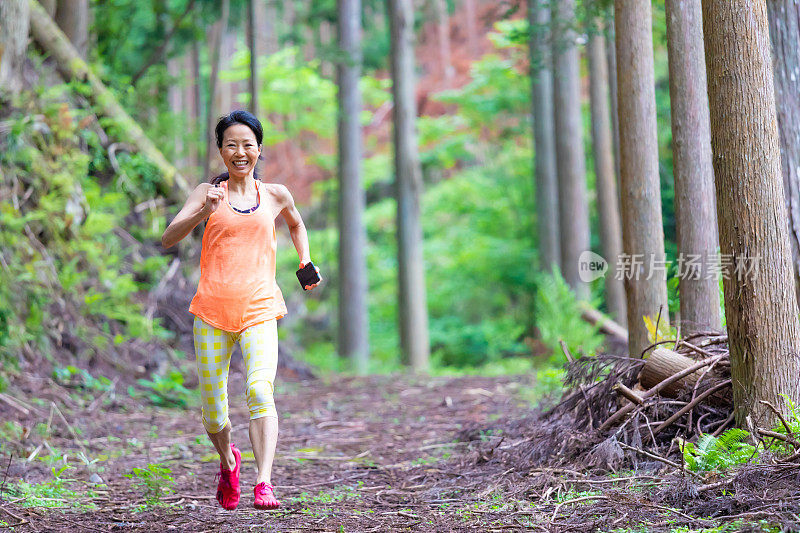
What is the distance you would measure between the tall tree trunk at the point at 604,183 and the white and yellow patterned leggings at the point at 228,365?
9317mm

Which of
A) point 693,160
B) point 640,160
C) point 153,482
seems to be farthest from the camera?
point 640,160

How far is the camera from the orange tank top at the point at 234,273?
430 centimetres

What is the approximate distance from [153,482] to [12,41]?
23.0ft

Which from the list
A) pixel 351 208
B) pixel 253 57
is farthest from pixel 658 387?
pixel 351 208

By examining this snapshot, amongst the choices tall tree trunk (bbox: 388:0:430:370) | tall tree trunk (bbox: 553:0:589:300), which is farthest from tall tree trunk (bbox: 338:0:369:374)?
tall tree trunk (bbox: 553:0:589:300)

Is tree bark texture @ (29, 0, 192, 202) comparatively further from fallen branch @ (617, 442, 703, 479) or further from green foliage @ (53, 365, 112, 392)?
fallen branch @ (617, 442, 703, 479)

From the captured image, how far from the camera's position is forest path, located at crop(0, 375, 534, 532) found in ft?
14.0

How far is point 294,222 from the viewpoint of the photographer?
15.8 ft

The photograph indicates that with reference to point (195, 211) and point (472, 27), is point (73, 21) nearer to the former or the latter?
point (195, 211)

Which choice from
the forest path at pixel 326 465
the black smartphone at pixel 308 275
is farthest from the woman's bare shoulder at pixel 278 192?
→ the forest path at pixel 326 465

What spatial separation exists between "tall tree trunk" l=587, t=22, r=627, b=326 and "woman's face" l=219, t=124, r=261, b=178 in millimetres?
9280

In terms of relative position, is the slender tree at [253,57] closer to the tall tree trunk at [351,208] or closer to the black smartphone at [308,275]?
the tall tree trunk at [351,208]

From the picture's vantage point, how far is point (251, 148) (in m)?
4.39

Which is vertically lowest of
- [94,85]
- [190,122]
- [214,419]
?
[214,419]
